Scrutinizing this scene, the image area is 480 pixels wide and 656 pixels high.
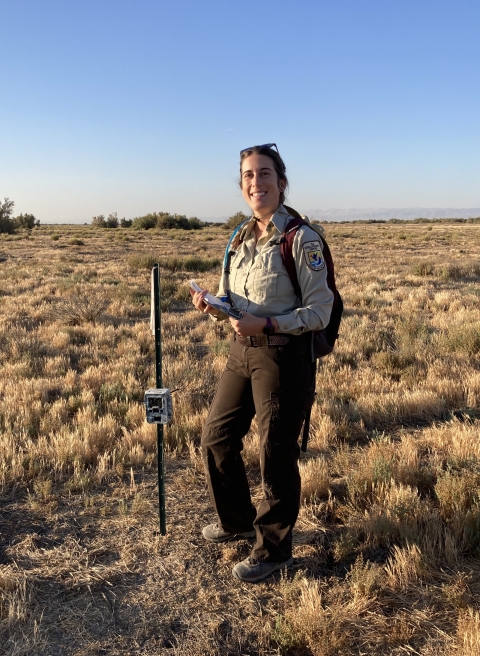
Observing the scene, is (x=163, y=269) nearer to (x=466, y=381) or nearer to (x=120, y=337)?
(x=120, y=337)

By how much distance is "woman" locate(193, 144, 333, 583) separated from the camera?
2.46m

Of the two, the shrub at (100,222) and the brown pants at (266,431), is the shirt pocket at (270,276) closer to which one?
the brown pants at (266,431)

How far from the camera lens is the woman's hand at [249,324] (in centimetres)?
242

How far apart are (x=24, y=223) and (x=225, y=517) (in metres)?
65.6

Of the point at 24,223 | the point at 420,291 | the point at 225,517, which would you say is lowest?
the point at 225,517

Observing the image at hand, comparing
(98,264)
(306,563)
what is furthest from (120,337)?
(98,264)

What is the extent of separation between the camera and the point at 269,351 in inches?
101

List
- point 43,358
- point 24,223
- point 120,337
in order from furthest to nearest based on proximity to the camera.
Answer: point 24,223, point 120,337, point 43,358

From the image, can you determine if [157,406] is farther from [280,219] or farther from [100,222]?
[100,222]

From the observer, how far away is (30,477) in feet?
13.2

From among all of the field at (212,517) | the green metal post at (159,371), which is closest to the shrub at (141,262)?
the field at (212,517)

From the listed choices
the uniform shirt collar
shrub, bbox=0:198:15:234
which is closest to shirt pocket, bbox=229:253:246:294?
the uniform shirt collar

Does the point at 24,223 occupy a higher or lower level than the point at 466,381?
higher

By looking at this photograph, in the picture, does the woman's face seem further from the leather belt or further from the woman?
the leather belt
